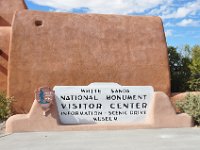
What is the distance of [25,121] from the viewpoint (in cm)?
1048

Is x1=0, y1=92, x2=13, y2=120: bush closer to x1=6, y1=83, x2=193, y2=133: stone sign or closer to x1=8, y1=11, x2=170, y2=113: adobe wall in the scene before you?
x1=8, y1=11, x2=170, y2=113: adobe wall

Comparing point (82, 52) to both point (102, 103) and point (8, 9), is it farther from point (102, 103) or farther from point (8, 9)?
point (8, 9)

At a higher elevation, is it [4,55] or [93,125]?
[4,55]

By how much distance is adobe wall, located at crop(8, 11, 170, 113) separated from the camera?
13445mm

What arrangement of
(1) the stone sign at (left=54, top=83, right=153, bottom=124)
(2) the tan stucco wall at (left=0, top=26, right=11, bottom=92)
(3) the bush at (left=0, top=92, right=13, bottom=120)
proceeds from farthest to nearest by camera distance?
1. (2) the tan stucco wall at (left=0, top=26, right=11, bottom=92)
2. (3) the bush at (left=0, top=92, right=13, bottom=120)
3. (1) the stone sign at (left=54, top=83, right=153, bottom=124)

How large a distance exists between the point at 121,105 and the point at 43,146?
12.3ft

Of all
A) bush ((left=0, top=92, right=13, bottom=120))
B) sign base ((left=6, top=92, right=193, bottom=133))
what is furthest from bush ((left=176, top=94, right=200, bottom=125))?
bush ((left=0, top=92, right=13, bottom=120))

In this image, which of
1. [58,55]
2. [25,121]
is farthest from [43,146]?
[58,55]

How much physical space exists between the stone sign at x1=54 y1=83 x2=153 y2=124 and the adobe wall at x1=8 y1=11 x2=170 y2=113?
2.89m

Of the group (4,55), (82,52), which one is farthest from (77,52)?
(4,55)

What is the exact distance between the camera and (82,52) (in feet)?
46.4

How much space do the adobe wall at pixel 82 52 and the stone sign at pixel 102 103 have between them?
114 inches

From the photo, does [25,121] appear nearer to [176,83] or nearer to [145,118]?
[145,118]

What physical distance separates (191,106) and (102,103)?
3.26 meters
